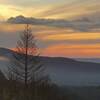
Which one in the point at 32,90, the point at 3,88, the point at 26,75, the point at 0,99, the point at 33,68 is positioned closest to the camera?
the point at 0,99

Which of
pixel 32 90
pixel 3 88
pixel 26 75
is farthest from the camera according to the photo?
pixel 26 75

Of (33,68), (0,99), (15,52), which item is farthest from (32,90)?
(15,52)

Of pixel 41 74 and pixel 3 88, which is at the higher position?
pixel 3 88

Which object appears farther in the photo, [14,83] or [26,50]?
[26,50]

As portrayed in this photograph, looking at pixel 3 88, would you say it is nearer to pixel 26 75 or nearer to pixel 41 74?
pixel 26 75

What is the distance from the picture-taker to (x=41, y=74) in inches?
2837

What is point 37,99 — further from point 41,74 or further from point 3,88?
point 41,74

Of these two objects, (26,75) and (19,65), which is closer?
(26,75)

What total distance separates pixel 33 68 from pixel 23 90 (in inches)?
1373

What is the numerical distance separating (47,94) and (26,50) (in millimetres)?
31137

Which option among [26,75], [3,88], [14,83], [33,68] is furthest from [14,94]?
[33,68]

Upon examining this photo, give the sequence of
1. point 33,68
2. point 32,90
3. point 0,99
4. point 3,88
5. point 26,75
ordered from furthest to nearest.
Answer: point 33,68, point 26,75, point 32,90, point 3,88, point 0,99

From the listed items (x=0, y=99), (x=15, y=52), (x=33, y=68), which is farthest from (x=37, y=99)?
(x=15, y=52)

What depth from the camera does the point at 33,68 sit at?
69.8 metres
